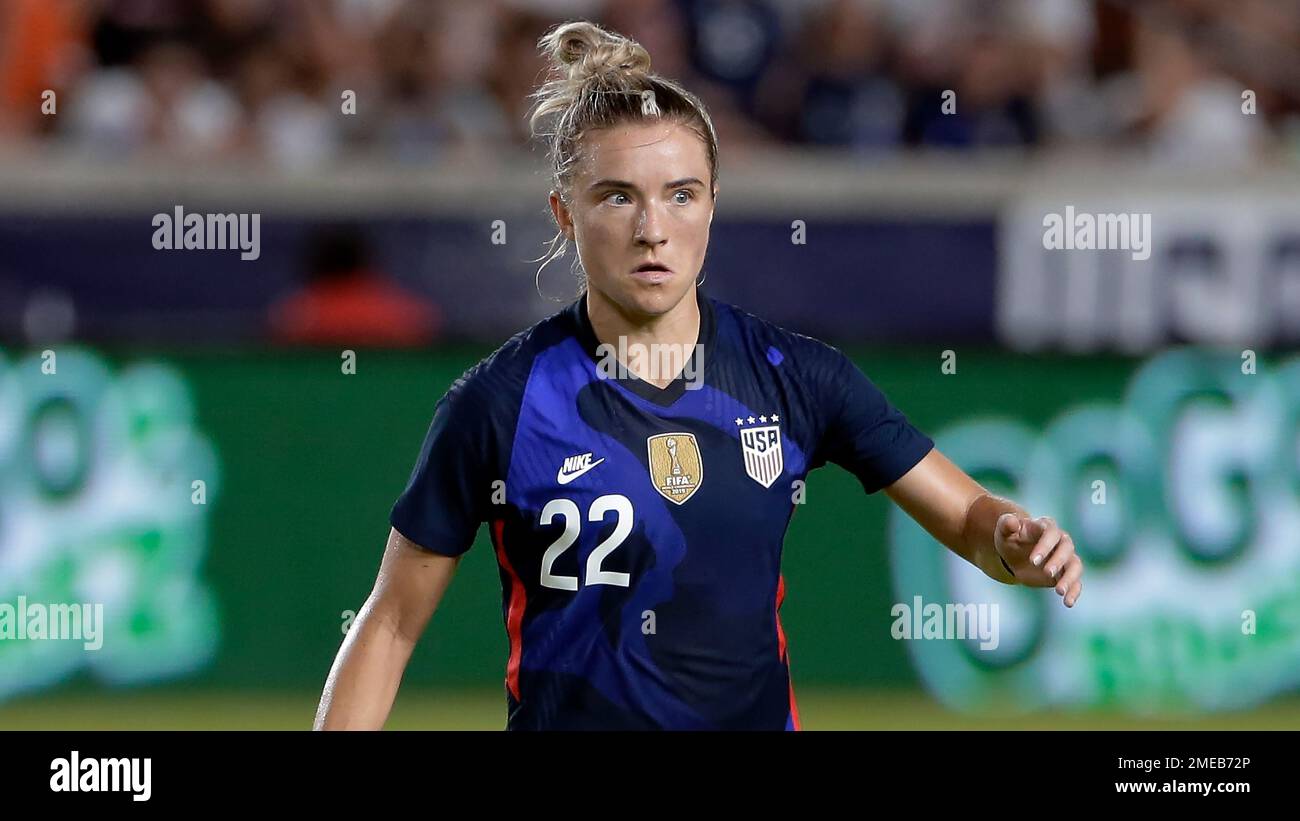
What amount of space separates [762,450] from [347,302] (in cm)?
606

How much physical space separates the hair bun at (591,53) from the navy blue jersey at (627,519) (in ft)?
1.85

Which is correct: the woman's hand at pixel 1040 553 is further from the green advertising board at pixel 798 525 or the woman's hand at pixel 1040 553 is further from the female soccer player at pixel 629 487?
the green advertising board at pixel 798 525

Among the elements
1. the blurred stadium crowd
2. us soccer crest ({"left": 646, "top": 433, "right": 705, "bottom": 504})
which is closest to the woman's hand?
us soccer crest ({"left": 646, "top": 433, "right": 705, "bottom": 504})

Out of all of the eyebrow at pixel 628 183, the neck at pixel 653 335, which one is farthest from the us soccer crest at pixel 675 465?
the eyebrow at pixel 628 183

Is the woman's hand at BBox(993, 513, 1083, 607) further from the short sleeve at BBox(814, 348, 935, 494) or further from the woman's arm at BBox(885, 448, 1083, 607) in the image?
the short sleeve at BBox(814, 348, 935, 494)

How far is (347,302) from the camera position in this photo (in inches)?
380

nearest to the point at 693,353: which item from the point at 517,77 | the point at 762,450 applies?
the point at 762,450

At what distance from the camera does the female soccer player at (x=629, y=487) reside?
376 centimetres

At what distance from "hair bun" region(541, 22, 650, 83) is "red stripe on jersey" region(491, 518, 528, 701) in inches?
36.6

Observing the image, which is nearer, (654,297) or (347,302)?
(654,297)

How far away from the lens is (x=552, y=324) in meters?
4.02

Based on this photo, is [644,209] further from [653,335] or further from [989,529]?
[989,529]

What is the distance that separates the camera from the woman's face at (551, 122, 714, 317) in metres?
3.79

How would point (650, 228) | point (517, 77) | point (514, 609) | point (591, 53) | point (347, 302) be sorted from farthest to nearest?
point (517, 77) < point (347, 302) < point (591, 53) < point (514, 609) < point (650, 228)
